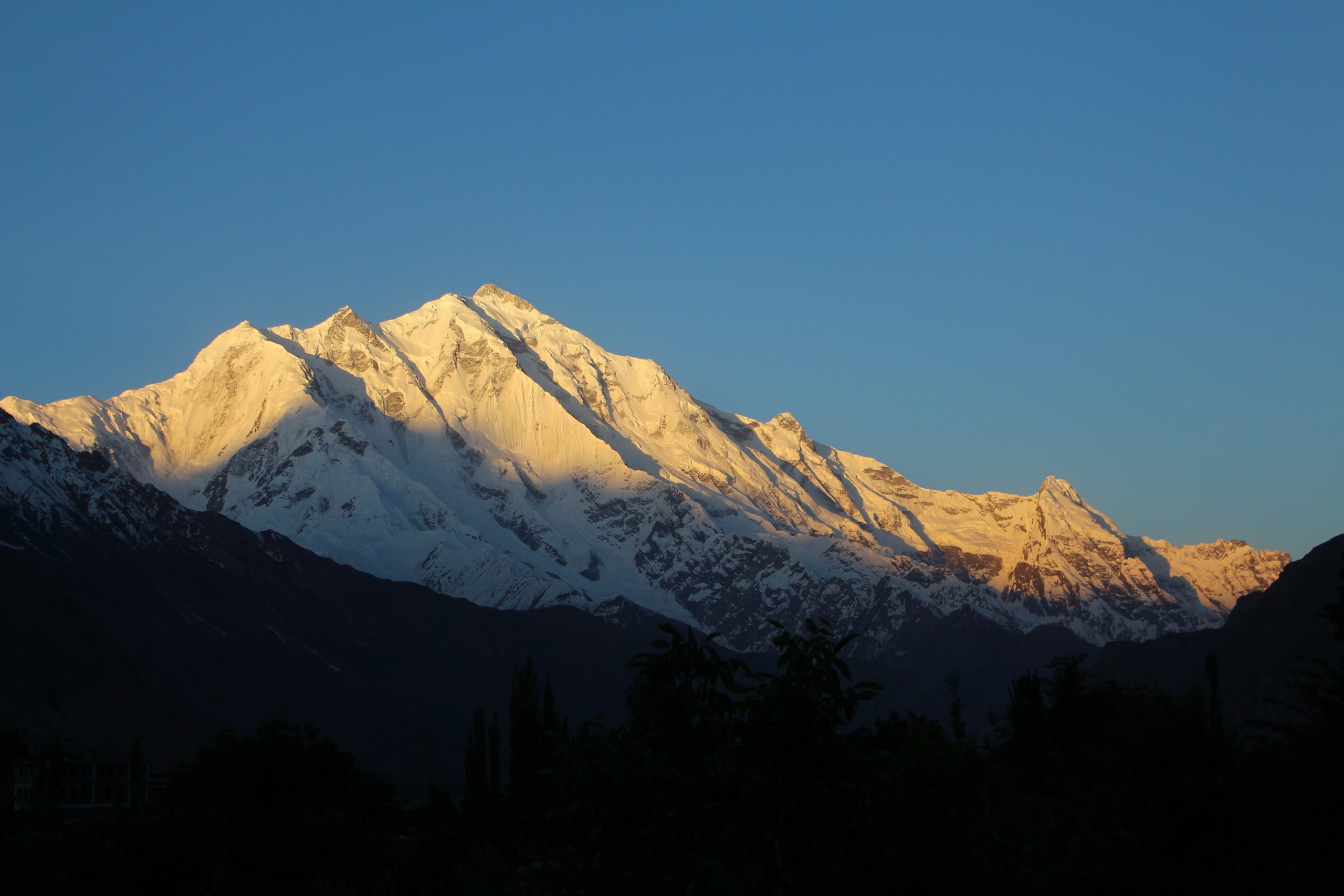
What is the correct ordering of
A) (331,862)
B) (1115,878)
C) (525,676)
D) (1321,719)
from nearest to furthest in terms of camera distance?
(1115,878), (1321,719), (331,862), (525,676)

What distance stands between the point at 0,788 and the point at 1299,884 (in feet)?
184

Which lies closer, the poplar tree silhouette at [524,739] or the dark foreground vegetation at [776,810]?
the dark foreground vegetation at [776,810]

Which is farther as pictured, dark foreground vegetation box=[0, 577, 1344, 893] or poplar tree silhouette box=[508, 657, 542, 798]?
poplar tree silhouette box=[508, 657, 542, 798]

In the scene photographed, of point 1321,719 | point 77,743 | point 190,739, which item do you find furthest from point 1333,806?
point 190,739

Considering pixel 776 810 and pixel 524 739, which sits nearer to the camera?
pixel 776 810

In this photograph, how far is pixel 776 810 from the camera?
52.6 ft

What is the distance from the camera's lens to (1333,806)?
34312 mm

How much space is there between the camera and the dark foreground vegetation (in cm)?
1625

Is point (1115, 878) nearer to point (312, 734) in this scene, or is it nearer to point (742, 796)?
point (742, 796)

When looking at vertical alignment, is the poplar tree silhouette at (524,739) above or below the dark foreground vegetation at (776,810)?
above

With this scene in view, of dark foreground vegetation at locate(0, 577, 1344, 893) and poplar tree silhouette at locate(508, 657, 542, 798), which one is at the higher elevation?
poplar tree silhouette at locate(508, 657, 542, 798)

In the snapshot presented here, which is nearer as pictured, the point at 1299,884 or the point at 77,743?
the point at 1299,884

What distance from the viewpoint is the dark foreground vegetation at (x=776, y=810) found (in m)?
16.2

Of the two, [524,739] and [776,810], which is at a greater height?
[524,739]
